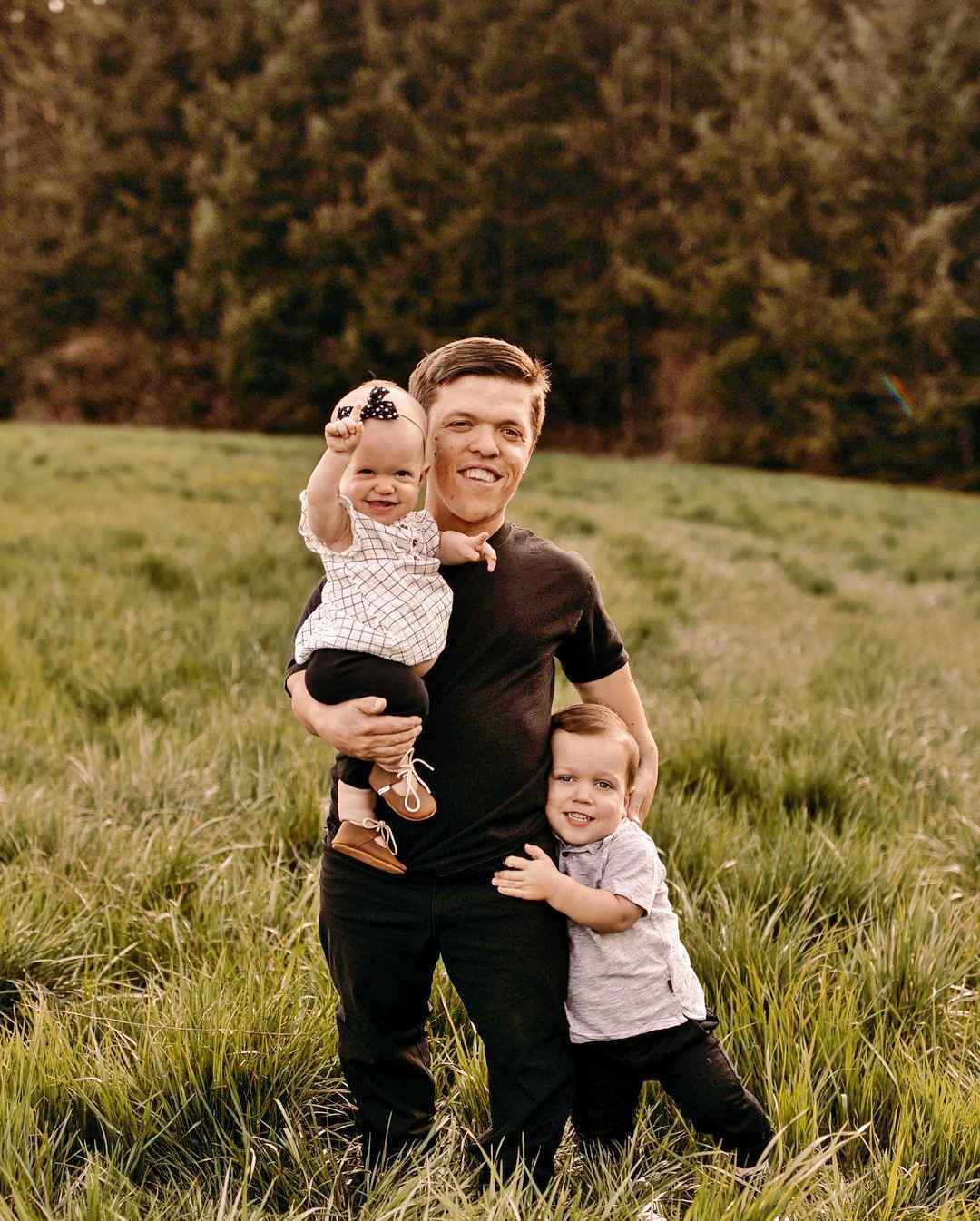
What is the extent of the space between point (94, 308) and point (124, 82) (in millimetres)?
5853

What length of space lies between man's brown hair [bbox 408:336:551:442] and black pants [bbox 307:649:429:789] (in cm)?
48

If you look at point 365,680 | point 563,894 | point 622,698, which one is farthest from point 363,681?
point 622,698

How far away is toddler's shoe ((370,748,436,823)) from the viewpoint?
1.60 m

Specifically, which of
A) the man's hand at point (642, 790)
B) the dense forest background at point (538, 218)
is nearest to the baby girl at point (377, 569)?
the man's hand at point (642, 790)

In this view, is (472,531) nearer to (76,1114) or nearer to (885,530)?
(76,1114)

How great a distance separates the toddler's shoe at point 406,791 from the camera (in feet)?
5.24

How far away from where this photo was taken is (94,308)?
27.6m

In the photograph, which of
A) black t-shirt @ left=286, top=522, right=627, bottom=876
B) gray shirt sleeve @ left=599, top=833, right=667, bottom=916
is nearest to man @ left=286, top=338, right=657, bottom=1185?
black t-shirt @ left=286, top=522, right=627, bottom=876

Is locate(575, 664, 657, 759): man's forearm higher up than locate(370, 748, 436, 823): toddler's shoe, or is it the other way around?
locate(575, 664, 657, 759): man's forearm

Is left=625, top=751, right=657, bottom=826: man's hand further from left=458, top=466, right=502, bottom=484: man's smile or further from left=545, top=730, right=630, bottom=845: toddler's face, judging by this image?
left=458, top=466, right=502, bottom=484: man's smile

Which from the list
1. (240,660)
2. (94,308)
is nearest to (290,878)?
(240,660)

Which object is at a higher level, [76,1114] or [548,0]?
[548,0]

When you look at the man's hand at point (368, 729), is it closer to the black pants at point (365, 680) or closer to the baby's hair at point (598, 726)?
the black pants at point (365, 680)

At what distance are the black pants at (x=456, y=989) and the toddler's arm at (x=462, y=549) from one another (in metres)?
0.53
